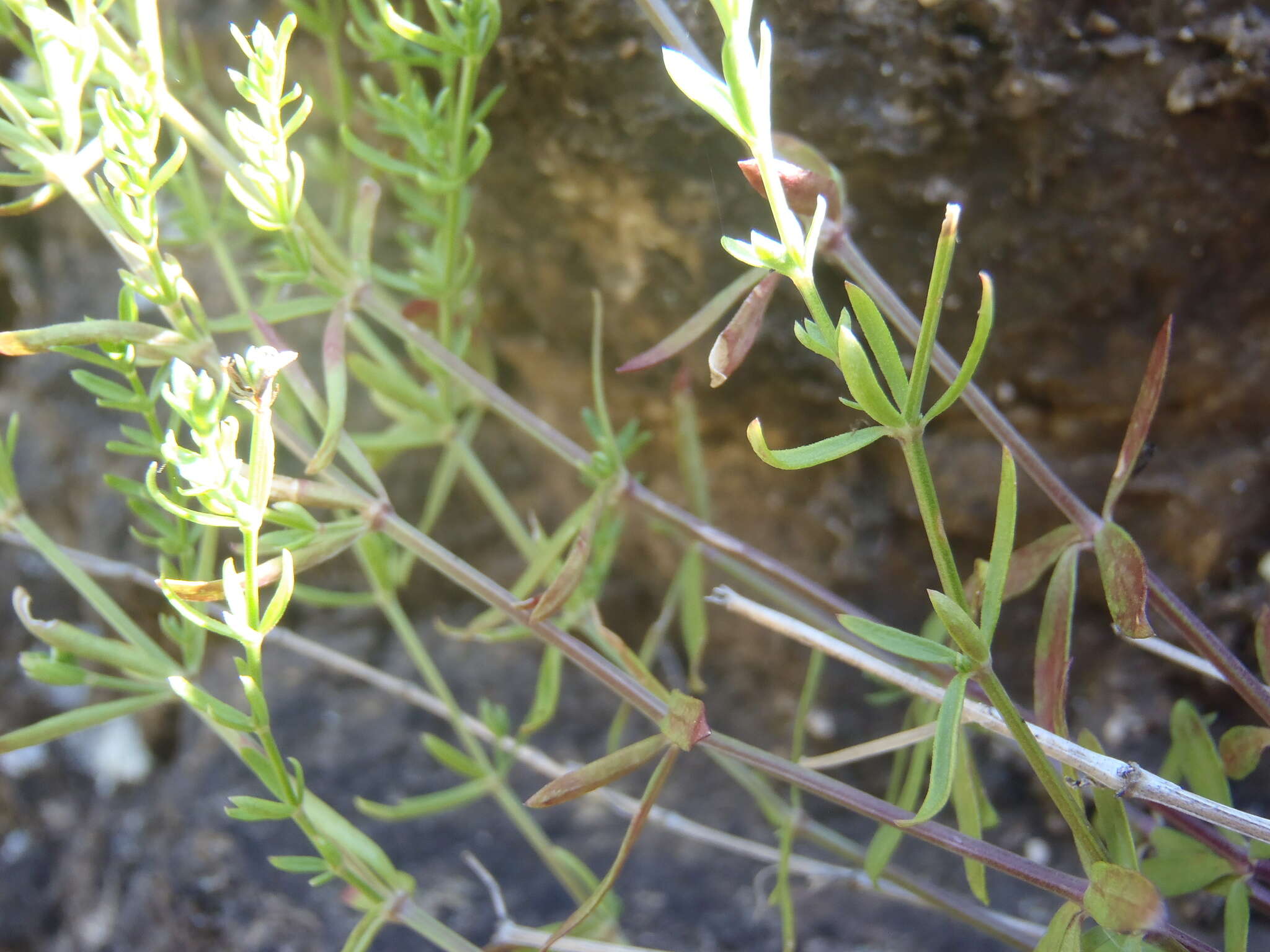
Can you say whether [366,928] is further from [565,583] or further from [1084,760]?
[1084,760]

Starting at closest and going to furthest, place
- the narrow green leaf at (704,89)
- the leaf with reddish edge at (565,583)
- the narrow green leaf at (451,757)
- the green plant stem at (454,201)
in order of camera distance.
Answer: the narrow green leaf at (704,89) < the leaf with reddish edge at (565,583) < the green plant stem at (454,201) < the narrow green leaf at (451,757)

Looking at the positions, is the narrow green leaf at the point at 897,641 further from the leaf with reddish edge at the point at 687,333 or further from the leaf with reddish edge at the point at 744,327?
the leaf with reddish edge at the point at 687,333

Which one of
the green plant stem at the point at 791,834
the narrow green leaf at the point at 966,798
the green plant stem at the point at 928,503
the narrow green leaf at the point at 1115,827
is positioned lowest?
the green plant stem at the point at 791,834

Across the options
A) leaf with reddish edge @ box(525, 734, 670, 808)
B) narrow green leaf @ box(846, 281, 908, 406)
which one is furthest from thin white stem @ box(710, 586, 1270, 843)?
narrow green leaf @ box(846, 281, 908, 406)

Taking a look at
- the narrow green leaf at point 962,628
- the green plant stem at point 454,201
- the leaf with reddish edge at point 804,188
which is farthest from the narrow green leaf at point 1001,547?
the green plant stem at point 454,201

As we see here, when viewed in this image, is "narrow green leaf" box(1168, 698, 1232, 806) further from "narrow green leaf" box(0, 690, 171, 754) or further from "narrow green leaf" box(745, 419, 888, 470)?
"narrow green leaf" box(0, 690, 171, 754)

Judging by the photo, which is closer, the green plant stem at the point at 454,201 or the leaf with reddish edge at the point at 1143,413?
the leaf with reddish edge at the point at 1143,413

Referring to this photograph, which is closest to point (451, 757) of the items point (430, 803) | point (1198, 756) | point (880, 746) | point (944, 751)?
point (430, 803)
